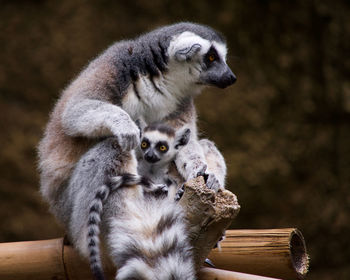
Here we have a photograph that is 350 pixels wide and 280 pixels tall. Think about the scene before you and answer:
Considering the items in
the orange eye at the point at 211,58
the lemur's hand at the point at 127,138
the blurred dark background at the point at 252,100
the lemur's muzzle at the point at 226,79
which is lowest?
the blurred dark background at the point at 252,100

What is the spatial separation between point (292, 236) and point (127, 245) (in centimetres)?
131

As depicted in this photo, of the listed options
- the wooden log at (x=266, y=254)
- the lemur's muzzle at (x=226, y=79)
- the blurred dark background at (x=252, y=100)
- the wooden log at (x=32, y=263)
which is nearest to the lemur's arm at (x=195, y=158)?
the lemur's muzzle at (x=226, y=79)

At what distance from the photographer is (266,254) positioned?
3.49 metres

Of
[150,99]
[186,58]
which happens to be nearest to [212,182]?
[150,99]

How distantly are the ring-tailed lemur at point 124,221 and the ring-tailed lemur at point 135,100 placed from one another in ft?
0.49

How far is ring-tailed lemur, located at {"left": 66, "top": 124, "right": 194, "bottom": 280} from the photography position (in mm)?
2631

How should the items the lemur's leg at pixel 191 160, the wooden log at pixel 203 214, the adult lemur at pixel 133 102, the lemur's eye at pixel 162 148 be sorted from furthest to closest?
the lemur's eye at pixel 162 148 < the lemur's leg at pixel 191 160 < the adult lemur at pixel 133 102 < the wooden log at pixel 203 214

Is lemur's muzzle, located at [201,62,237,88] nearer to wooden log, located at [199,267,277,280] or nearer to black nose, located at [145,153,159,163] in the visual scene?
black nose, located at [145,153,159,163]

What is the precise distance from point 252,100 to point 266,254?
3.99 meters

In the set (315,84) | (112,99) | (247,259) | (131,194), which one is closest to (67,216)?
(131,194)

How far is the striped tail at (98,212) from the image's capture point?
283cm

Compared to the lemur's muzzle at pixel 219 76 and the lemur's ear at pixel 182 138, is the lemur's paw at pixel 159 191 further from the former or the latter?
the lemur's muzzle at pixel 219 76

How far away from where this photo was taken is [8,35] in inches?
277

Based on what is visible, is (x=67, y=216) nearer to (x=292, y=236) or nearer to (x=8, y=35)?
(x=292, y=236)
